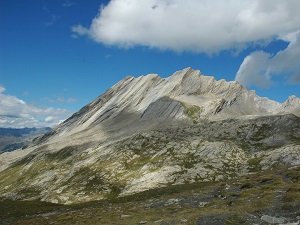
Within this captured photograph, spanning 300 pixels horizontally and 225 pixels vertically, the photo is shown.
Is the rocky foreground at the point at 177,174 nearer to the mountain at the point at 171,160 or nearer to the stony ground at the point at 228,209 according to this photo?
the stony ground at the point at 228,209

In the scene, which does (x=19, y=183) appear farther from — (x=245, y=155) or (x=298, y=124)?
(x=298, y=124)

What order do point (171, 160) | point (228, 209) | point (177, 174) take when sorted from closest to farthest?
point (228, 209), point (177, 174), point (171, 160)

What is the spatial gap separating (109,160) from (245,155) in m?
60.8

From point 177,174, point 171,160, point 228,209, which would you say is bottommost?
point 228,209

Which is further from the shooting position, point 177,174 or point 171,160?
point 171,160

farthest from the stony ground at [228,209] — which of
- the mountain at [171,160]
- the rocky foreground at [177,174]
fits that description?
the mountain at [171,160]

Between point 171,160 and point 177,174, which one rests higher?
point 171,160

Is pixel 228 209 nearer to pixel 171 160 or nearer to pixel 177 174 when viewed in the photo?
pixel 177 174

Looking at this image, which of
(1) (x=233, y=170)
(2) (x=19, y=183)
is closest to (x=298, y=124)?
(1) (x=233, y=170)

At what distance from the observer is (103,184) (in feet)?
412

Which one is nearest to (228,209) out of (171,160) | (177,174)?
(177,174)

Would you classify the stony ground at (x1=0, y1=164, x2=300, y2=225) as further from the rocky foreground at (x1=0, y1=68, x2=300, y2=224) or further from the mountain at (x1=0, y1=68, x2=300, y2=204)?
the mountain at (x1=0, y1=68, x2=300, y2=204)

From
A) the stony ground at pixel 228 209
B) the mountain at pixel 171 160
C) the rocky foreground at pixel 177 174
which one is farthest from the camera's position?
the mountain at pixel 171 160

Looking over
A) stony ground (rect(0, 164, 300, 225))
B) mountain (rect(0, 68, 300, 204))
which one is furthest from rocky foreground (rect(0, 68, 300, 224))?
mountain (rect(0, 68, 300, 204))
